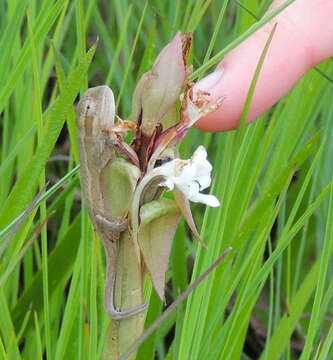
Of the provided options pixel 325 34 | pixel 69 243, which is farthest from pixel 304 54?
pixel 69 243

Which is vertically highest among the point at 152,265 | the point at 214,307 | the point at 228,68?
the point at 228,68

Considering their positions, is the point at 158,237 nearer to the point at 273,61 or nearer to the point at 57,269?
the point at 273,61

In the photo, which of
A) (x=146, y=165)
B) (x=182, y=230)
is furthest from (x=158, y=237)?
(x=182, y=230)

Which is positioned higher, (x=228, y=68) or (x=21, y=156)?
(x=228, y=68)

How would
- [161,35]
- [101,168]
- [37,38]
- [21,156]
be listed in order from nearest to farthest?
[101,168], [37,38], [21,156], [161,35]

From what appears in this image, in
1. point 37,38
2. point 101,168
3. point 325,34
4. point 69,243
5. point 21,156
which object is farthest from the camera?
point 21,156

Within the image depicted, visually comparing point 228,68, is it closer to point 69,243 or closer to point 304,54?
point 304,54
